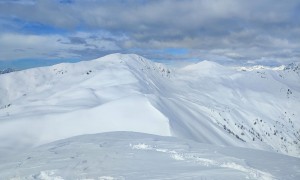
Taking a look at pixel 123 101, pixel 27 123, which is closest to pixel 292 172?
pixel 27 123

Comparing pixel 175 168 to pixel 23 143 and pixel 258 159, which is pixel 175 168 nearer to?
pixel 258 159

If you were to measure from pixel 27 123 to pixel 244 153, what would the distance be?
125 feet

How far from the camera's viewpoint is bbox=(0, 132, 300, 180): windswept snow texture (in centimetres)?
1402

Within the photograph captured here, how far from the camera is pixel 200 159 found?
1666cm

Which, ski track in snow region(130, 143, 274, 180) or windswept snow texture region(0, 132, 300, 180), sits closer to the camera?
ski track in snow region(130, 143, 274, 180)

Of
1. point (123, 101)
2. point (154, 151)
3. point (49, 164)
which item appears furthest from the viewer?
point (123, 101)

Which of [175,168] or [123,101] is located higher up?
[123,101]

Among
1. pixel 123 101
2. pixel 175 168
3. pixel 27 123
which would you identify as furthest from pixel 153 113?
pixel 175 168

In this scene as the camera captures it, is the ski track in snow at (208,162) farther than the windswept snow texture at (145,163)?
No

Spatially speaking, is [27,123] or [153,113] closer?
[27,123]

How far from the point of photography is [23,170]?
15500mm

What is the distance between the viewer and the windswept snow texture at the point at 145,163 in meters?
14.0

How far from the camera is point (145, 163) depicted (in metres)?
16.0

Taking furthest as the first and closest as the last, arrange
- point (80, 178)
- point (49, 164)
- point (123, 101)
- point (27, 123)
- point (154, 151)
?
point (123, 101) < point (27, 123) < point (154, 151) < point (49, 164) < point (80, 178)
